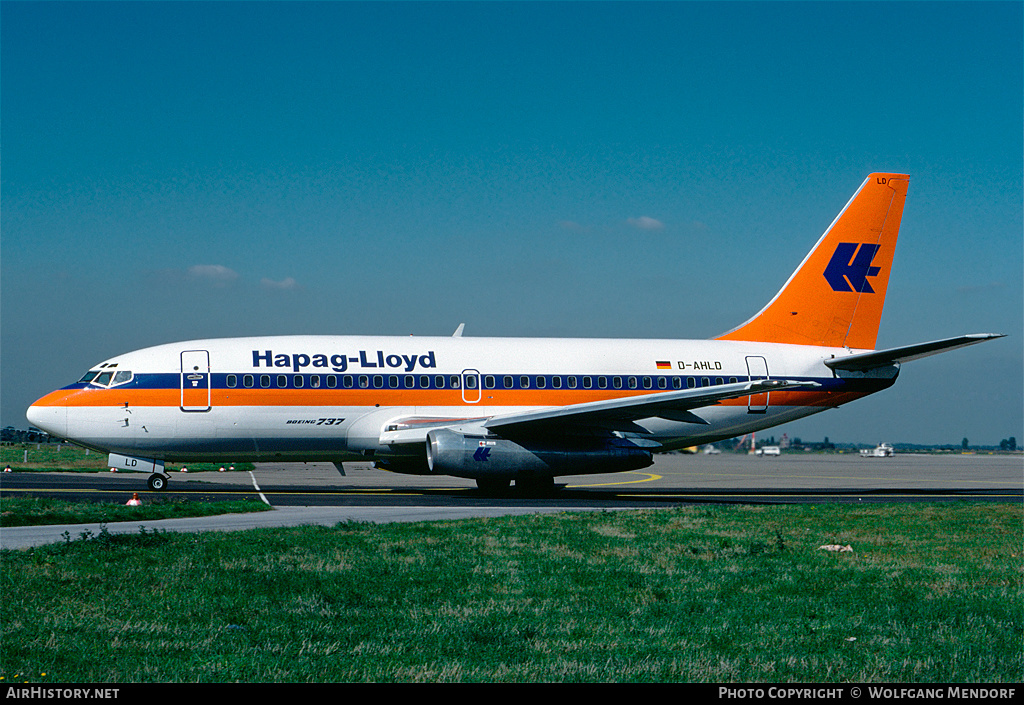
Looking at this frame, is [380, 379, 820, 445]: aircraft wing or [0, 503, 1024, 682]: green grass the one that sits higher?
[380, 379, 820, 445]: aircraft wing

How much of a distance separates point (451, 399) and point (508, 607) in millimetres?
16248

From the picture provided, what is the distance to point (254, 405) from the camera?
2402 centimetres

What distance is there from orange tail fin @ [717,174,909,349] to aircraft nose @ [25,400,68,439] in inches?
735

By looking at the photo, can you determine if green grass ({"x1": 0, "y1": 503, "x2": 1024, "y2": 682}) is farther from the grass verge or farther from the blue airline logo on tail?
the grass verge

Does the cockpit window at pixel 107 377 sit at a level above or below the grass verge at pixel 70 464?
above

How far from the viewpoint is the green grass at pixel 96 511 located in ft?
51.2

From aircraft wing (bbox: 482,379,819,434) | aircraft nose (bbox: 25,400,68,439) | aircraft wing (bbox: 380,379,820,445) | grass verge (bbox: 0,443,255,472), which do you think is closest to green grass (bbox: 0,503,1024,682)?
Answer: aircraft wing (bbox: 482,379,819,434)

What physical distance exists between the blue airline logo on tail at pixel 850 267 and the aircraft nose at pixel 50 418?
22067mm

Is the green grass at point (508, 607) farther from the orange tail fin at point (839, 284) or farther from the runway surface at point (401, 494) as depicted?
the orange tail fin at point (839, 284)

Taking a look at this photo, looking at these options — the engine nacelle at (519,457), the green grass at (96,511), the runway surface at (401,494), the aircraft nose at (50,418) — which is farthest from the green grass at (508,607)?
the aircraft nose at (50,418)

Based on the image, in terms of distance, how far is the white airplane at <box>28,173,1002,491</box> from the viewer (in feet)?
76.9

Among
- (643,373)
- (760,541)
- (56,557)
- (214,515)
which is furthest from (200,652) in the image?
(643,373)

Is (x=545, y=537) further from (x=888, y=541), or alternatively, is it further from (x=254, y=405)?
(x=254, y=405)
